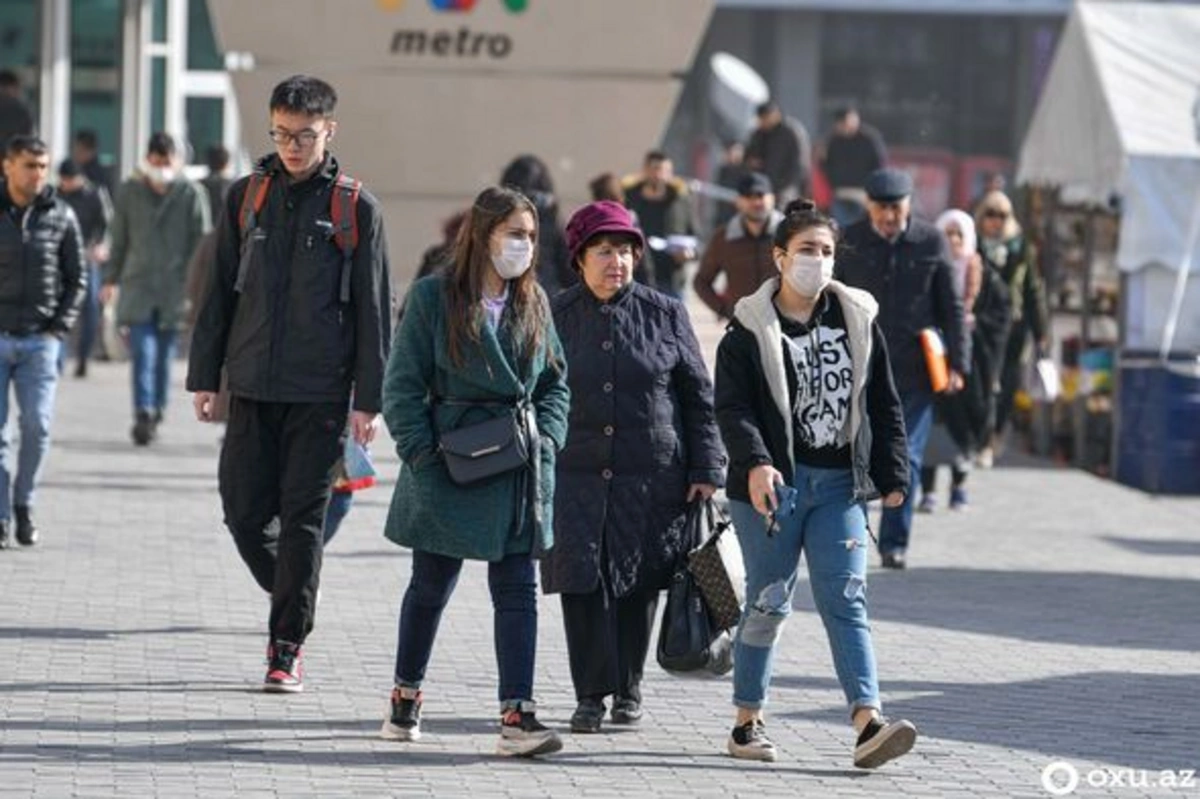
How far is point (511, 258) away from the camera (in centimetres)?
923

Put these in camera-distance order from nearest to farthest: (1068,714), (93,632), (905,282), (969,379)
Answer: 1. (1068,714)
2. (93,632)
3. (905,282)
4. (969,379)

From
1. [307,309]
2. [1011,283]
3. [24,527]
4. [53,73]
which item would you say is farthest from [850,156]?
[307,309]

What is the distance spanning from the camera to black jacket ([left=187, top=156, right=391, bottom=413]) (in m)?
10.1

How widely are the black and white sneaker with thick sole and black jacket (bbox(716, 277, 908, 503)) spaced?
2.80 feet

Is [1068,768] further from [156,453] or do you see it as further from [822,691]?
[156,453]

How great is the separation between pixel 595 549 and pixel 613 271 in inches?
33.0

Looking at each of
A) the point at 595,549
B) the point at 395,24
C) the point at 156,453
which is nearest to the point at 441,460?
the point at 595,549

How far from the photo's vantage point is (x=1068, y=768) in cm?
916

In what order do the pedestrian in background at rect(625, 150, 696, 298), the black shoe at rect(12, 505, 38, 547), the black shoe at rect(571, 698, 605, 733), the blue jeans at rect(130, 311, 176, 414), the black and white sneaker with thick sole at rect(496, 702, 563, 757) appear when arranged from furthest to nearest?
the pedestrian in background at rect(625, 150, 696, 298) < the blue jeans at rect(130, 311, 176, 414) < the black shoe at rect(12, 505, 38, 547) < the black shoe at rect(571, 698, 605, 733) < the black and white sneaker with thick sole at rect(496, 702, 563, 757)

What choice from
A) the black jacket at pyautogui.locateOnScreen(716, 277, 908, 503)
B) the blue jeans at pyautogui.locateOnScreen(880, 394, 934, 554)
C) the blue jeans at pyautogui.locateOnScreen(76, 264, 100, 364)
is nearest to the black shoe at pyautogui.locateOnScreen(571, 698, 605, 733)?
the black jacket at pyautogui.locateOnScreen(716, 277, 908, 503)

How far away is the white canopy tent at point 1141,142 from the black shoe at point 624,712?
35.6 feet

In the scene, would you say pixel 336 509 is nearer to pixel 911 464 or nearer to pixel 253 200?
pixel 253 200

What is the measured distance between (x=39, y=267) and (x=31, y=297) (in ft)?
0.46

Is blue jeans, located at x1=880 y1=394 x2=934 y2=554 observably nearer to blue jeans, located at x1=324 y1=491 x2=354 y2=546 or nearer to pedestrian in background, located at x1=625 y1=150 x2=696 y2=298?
blue jeans, located at x1=324 y1=491 x2=354 y2=546
